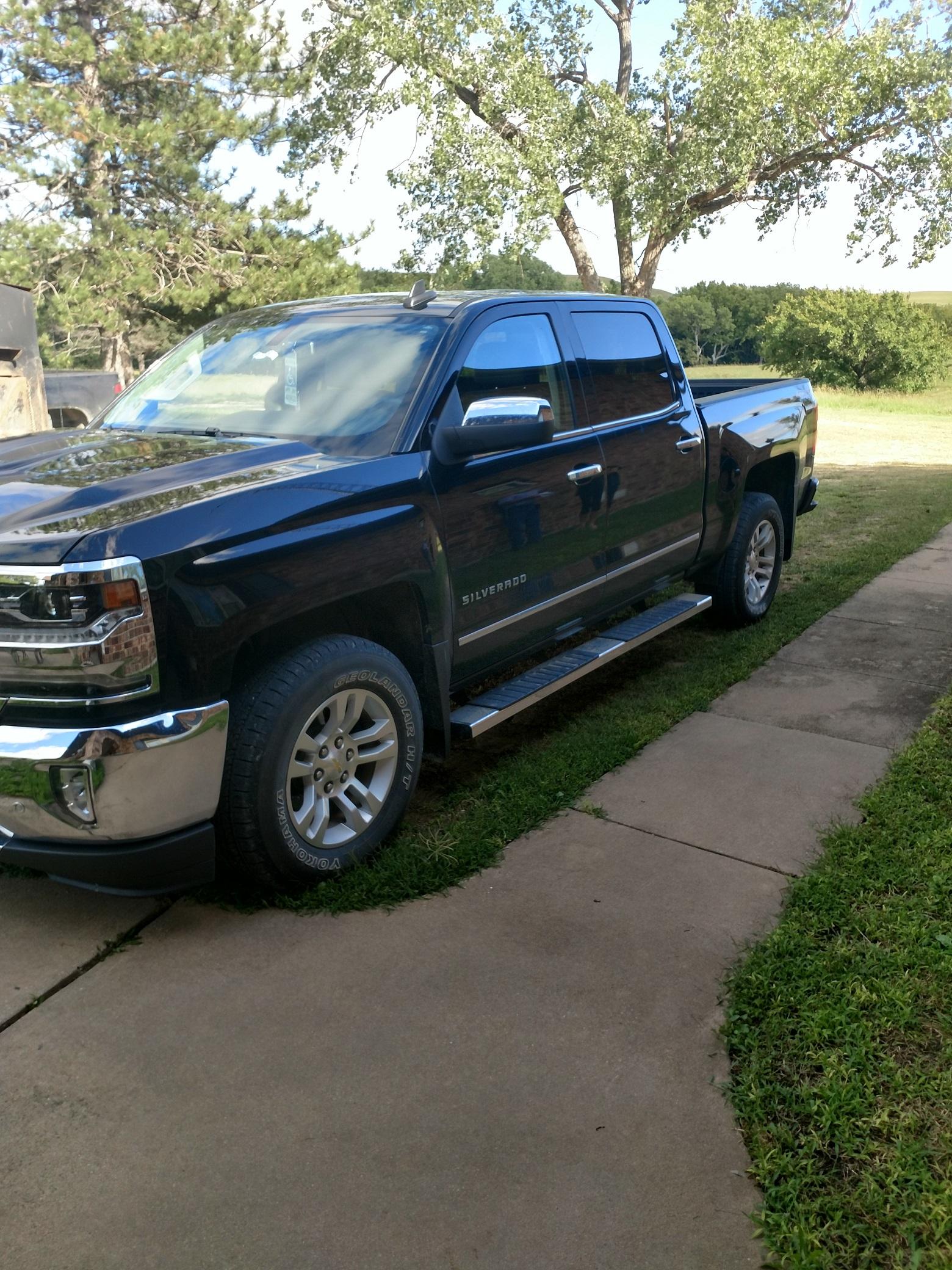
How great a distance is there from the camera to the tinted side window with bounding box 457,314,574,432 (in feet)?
13.5

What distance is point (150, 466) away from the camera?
3469 millimetres

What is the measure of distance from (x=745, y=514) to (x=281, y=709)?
389cm

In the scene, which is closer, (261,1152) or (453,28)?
(261,1152)

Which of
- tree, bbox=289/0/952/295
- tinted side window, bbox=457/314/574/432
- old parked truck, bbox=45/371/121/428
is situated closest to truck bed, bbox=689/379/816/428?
tinted side window, bbox=457/314/574/432

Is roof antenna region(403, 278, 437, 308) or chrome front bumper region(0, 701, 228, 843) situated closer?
chrome front bumper region(0, 701, 228, 843)

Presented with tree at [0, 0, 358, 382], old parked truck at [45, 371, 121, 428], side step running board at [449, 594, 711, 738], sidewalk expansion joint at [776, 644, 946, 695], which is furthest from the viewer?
tree at [0, 0, 358, 382]

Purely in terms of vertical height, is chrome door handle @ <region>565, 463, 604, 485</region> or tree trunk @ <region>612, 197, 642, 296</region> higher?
tree trunk @ <region>612, 197, 642, 296</region>

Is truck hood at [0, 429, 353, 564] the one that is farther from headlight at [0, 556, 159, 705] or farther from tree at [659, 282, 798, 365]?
tree at [659, 282, 798, 365]

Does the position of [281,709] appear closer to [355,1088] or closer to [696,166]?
[355,1088]

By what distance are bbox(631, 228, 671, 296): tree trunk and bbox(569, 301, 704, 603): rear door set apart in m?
20.2

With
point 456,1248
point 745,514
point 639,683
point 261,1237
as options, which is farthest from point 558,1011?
point 745,514

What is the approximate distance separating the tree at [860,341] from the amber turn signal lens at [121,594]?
36462 millimetres

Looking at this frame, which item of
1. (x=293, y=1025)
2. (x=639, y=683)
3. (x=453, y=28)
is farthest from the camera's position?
(x=453, y=28)

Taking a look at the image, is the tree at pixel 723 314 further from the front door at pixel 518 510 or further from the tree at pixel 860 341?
the front door at pixel 518 510
